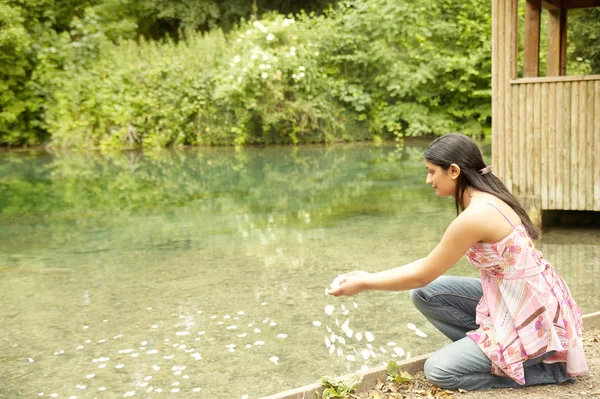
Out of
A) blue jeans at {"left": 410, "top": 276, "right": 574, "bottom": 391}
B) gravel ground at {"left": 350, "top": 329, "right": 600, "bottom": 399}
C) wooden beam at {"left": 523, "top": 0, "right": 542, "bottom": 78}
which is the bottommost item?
gravel ground at {"left": 350, "top": 329, "right": 600, "bottom": 399}

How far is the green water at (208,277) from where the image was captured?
14.7 feet

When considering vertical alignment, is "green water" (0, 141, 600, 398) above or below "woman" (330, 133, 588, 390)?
below

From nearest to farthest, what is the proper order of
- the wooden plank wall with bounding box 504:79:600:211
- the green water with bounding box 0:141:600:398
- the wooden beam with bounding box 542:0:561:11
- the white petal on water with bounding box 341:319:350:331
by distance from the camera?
the green water with bounding box 0:141:600:398
the white petal on water with bounding box 341:319:350:331
the wooden plank wall with bounding box 504:79:600:211
the wooden beam with bounding box 542:0:561:11

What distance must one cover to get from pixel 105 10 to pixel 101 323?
1012 inches

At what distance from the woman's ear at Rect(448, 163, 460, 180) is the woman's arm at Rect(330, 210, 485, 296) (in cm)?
22

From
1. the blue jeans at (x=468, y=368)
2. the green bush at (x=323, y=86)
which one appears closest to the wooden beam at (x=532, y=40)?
the blue jeans at (x=468, y=368)

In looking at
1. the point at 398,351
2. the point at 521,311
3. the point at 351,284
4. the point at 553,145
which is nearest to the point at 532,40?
the point at 553,145

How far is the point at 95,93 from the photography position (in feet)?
75.8

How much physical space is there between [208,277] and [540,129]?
14.0 feet

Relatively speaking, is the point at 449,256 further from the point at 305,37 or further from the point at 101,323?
the point at 305,37

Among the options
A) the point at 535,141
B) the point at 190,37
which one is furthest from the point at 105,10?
the point at 535,141

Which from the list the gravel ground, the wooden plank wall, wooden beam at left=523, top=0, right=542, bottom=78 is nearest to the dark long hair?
the gravel ground

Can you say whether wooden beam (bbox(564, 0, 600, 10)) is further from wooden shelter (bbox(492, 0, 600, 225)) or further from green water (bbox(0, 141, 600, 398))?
green water (bbox(0, 141, 600, 398))

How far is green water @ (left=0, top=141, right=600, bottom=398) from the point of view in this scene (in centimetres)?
448
